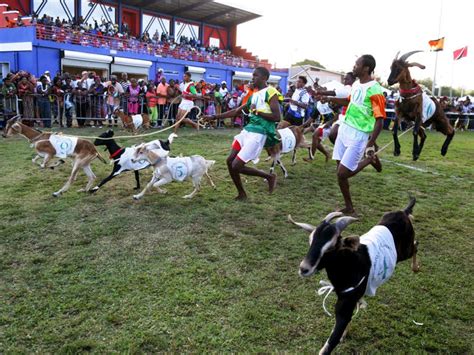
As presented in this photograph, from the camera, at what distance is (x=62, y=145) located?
7715mm

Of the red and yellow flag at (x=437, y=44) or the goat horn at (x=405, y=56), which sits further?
the red and yellow flag at (x=437, y=44)

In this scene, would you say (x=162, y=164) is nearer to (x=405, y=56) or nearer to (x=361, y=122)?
(x=361, y=122)

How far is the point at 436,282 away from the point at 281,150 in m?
5.24

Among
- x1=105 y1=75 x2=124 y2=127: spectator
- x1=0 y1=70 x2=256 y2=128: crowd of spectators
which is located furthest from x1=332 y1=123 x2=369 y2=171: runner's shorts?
x1=105 y1=75 x2=124 y2=127: spectator

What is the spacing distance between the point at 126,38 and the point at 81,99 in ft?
58.5

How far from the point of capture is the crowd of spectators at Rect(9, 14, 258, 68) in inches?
1032

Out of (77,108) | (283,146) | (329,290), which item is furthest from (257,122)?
(77,108)

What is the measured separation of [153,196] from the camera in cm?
775

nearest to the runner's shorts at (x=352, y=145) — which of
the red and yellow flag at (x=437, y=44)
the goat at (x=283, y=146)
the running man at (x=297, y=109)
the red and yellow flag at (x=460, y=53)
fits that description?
the goat at (x=283, y=146)

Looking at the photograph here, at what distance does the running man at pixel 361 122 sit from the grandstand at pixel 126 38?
22251 millimetres

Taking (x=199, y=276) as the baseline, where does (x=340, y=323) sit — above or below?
above

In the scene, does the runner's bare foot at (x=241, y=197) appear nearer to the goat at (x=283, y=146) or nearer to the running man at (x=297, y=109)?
the goat at (x=283, y=146)

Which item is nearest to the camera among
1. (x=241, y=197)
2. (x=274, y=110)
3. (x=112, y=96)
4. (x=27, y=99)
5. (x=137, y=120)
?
(x=274, y=110)

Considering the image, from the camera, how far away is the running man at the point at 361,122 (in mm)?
6047
